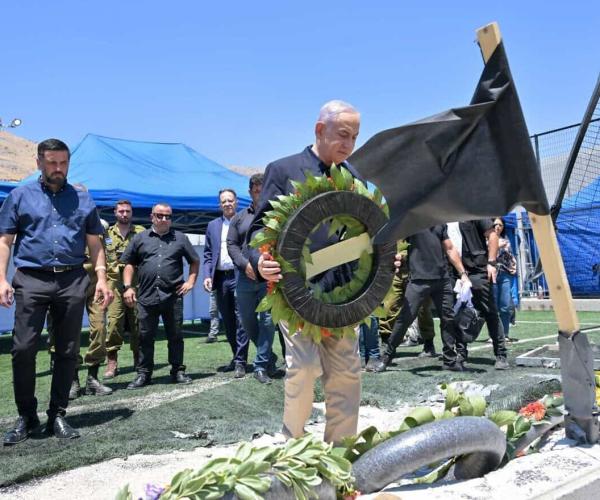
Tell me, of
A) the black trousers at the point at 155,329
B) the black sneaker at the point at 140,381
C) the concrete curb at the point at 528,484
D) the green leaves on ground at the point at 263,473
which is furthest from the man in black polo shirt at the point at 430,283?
the green leaves on ground at the point at 263,473

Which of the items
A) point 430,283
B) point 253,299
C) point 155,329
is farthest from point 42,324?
point 430,283

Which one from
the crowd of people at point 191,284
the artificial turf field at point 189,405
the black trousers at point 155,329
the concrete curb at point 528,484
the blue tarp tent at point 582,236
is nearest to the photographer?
the concrete curb at point 528,484

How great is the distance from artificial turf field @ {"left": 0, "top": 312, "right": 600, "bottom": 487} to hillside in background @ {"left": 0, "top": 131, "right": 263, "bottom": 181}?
86.4 meters

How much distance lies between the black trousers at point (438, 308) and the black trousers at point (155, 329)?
239 centimetres

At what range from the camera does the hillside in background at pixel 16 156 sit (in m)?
98.5

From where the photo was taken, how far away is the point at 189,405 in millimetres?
5453

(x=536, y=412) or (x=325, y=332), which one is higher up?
(x=325, y=332)

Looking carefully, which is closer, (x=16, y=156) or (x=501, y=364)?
(x=501, y=364)

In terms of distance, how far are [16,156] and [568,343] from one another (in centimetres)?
12207

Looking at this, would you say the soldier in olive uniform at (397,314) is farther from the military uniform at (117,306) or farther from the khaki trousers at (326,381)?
the khaki trousers at (326,381)

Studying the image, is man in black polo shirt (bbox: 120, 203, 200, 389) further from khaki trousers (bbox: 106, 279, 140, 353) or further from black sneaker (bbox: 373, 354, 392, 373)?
black sneaker (bbox: 373, 354, 392, 373)

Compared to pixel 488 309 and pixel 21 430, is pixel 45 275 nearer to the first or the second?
pixel 21 430

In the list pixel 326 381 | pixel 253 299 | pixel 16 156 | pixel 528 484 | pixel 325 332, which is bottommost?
pixel 528 484

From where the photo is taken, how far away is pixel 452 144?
3137mm
